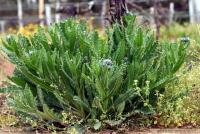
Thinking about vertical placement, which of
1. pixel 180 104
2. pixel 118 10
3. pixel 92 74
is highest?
pixel 118 10

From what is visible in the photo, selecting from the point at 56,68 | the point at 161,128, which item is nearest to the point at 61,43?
the point at 56,68

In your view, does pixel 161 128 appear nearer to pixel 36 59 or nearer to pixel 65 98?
pixel 65 98

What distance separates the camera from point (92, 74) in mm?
4984

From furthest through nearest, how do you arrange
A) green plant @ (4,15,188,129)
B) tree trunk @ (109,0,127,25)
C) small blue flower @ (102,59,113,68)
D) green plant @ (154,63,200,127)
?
tree trunk @ (109,0,127,25) → green plant @ (154,63,200,127) → green plant @ (4,15,188,129) → small blue flower @ (102,59,113,68)

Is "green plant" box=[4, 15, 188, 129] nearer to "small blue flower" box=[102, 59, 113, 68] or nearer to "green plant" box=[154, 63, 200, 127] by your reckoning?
"small blue flower" box=[102, 59, 113, 68]

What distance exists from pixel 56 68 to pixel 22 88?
0.46 metres

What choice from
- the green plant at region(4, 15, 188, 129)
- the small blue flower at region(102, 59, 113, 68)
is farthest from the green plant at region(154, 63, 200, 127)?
the small blue flower at region(102, 59, 113, 68)

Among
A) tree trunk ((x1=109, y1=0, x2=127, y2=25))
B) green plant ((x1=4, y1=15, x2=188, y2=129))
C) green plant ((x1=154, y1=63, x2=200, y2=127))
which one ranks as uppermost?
tree trunk ((x1=109, y1=0, x2=127, y2=25))

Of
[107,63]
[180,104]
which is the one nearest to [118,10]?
[107,63]

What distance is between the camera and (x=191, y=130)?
519 centimetres

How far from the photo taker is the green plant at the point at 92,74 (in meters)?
5.07

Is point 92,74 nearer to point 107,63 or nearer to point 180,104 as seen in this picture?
point 107,63

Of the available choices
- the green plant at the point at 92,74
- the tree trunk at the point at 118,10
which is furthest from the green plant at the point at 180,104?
the tree trunk at the point at 118,10

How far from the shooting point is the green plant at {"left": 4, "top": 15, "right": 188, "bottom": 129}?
507 cm
